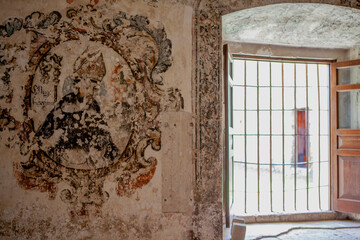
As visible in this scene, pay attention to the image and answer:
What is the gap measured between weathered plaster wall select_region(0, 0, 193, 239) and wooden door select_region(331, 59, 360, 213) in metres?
2.59

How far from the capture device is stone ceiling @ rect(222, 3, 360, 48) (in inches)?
121

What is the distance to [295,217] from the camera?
4.08m

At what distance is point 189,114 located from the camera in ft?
9.15

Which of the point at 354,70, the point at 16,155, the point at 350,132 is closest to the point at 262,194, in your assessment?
the point at 350,132

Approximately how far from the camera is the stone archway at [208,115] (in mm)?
2777

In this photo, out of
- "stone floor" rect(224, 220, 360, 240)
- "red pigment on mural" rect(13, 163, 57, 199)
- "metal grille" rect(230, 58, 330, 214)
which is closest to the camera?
"red pigment on mural" rect(13, 163, 57, 199)

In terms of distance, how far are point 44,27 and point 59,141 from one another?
43.8 inches

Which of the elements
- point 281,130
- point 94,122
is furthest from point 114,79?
point 281,130

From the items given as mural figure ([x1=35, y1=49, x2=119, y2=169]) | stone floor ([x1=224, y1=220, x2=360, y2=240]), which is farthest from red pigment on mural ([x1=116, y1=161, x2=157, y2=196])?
stone floor ([x1=224, y1=220, x2=360, y2=240])

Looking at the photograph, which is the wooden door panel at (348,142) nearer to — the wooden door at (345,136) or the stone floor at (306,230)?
the wooden door at (345,136)

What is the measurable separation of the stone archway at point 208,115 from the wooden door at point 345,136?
7.18 feet

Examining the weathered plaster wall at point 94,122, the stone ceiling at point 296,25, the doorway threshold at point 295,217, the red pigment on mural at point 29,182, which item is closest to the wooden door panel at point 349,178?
the doorway threshold at point 295,217

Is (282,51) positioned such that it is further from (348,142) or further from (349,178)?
(349,178)

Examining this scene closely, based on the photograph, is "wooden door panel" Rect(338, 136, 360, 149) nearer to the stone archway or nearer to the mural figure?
the stone archway
